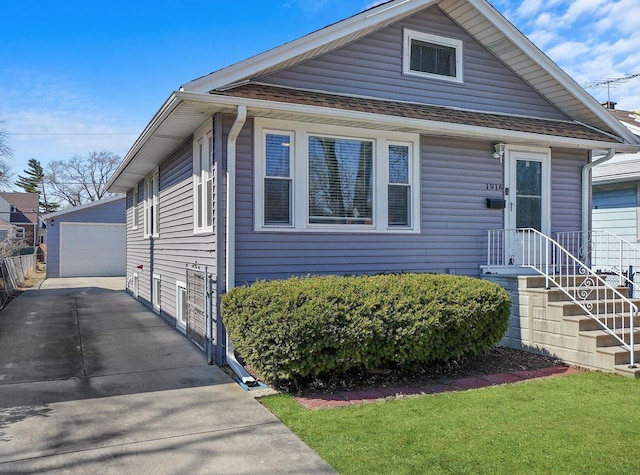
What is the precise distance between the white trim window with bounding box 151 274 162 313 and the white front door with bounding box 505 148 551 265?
22.8 feet

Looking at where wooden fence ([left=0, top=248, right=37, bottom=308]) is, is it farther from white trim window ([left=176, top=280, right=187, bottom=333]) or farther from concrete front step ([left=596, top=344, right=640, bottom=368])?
concrete front step ([left=596, top=344, right=640, bottom=368])

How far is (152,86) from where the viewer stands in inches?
717

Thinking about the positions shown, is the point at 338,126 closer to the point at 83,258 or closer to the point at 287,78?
the point at 287,78

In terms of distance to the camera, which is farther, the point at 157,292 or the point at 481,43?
the point at 157,292

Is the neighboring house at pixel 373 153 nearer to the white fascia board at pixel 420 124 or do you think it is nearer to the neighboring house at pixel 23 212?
the white fascia board at pixel 420 124

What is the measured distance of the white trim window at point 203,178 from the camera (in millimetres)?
7179

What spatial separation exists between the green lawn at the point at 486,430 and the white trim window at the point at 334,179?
110 inches

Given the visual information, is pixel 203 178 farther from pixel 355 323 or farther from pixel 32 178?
pixel 32 178

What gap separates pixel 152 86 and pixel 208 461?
55.1ft

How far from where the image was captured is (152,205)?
1188cm

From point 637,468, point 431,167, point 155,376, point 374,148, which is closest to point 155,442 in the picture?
point 155,376

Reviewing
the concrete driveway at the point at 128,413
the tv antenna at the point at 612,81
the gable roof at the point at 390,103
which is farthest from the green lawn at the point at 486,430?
the tv antenna at the point at 612,81

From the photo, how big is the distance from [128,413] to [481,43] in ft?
25.9

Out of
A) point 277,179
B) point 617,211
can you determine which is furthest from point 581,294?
point 617,211
